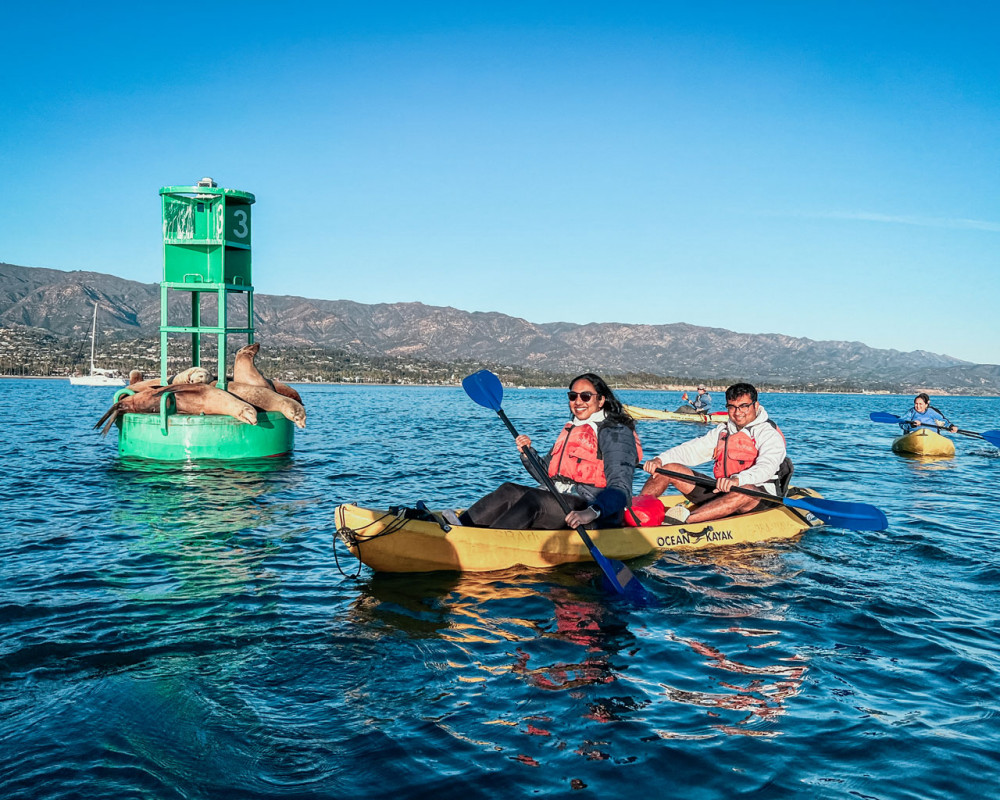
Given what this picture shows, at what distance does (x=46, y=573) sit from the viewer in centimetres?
848

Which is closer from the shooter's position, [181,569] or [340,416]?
[181,569]

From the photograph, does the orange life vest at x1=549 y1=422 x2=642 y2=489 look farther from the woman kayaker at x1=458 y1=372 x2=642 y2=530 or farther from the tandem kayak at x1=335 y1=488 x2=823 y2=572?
the tandem kayak at x1=335 y1=488 x2=823 y2=572

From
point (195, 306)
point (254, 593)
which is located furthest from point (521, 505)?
point (195, 306)

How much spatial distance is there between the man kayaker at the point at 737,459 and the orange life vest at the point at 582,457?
1.57 m

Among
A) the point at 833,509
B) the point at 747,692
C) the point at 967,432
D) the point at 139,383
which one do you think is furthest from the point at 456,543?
the point at 967,432

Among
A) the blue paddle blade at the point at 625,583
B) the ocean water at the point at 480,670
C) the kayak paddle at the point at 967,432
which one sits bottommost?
the ocean water at the point at 480,670

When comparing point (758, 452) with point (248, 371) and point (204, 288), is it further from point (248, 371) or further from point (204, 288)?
point (204, 288)

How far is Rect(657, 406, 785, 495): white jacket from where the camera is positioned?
10.6 metres

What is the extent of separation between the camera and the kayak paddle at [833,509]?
10258mm

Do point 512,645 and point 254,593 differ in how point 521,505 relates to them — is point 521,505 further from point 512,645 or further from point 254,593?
point 254,593

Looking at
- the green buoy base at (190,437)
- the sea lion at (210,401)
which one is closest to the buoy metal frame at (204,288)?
the green buoy base at (190,437)

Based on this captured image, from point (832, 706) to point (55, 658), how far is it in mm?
5963

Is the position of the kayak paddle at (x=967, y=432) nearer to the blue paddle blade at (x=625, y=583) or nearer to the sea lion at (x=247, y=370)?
the blue paddle blade at (x=625, y=583)

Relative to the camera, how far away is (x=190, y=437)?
16.8m
